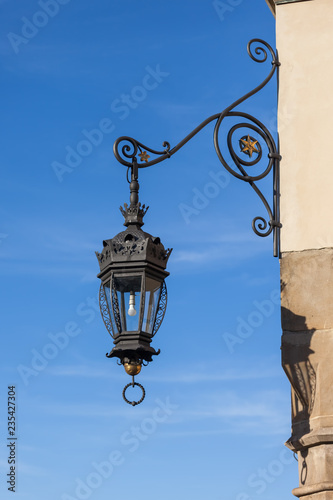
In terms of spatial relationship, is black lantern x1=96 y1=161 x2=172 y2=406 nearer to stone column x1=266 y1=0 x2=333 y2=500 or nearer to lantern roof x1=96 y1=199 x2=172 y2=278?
lantern roof x1=96 y1=199 x2=172 y2=278

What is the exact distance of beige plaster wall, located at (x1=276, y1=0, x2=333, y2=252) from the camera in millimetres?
7133

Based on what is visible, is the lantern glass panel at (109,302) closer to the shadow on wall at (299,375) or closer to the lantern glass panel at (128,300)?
the lantern glass panel at (128,300)

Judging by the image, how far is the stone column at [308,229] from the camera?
21.8ft

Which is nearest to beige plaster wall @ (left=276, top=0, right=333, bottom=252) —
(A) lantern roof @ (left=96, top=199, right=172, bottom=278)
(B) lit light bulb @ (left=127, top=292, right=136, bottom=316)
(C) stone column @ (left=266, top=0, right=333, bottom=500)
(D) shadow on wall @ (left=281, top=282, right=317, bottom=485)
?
(C) stone column @ (left=266, top=0, right=333, bottom=500)

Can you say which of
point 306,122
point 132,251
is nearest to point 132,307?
point 132,251

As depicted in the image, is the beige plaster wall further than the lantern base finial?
Yes

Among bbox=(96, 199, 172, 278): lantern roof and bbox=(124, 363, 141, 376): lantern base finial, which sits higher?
bbox=(96, 199, 172, 278): lantern roof

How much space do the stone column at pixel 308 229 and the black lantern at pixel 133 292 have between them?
0.99 meters

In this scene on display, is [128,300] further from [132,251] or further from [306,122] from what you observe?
[306,122]

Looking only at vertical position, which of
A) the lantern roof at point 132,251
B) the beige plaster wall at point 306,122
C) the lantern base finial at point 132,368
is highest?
the beige plaster wall at point 306,122

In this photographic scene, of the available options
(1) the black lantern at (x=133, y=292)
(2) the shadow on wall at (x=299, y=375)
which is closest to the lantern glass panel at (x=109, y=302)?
(1) the black lantern at (x=133, y=292)

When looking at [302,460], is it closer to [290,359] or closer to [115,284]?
[290,359]

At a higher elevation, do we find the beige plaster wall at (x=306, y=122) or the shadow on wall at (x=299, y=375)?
the beige plaster wall at (x=306, y=122)

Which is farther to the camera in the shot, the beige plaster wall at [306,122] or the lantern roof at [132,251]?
the beige plaster wall at [306,122]
